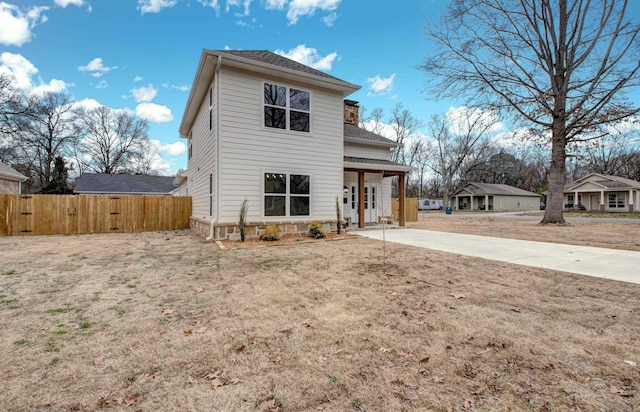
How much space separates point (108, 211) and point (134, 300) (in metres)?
10.4

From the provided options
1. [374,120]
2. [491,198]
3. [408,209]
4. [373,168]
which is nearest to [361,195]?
[373,168]

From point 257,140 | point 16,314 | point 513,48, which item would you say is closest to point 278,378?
point 16,314

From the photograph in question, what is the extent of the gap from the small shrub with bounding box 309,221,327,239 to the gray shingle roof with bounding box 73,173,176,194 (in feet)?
72.4

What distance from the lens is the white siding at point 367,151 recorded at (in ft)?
45.5

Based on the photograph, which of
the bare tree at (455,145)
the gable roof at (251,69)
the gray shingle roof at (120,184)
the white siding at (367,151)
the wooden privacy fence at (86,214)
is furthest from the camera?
the bare tree at (455,145)

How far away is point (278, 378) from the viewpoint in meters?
2.20

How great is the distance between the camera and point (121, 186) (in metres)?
25.9

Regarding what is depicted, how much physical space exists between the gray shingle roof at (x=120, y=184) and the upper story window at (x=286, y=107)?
70.2 feet

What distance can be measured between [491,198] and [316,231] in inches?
1538

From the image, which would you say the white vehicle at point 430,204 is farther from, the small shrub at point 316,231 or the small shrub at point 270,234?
the small shrub at point 270,234

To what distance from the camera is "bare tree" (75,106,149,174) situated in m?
33.8

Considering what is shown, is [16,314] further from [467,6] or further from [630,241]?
[467,6]

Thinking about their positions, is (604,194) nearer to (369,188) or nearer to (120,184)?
(369,188)

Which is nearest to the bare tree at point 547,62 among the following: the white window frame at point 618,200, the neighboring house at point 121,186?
the white window frame at point 618,200
